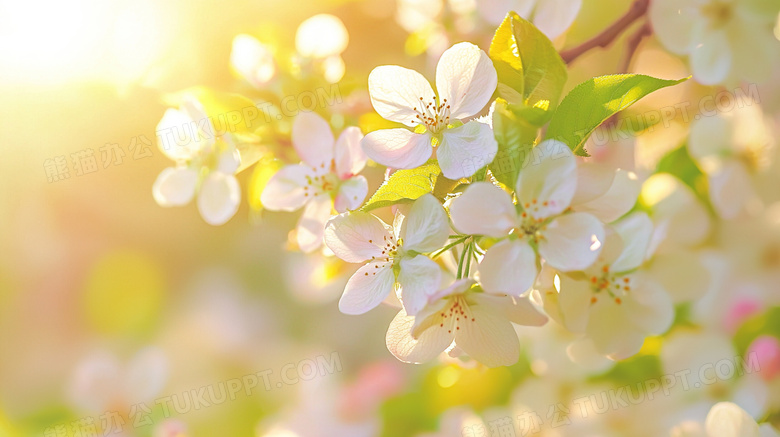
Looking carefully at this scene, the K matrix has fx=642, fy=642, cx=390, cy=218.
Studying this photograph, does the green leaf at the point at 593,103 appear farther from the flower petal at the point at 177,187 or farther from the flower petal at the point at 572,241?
the flower petal at the point at 177,187

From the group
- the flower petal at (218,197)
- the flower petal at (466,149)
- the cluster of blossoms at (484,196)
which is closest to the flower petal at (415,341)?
the cluster of blossoms at (484,196)

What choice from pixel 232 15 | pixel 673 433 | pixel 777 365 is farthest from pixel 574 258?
pixel 232 15

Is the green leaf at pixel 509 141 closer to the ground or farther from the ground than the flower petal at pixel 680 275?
farther from the ground

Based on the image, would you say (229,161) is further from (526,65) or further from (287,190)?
(526,65)

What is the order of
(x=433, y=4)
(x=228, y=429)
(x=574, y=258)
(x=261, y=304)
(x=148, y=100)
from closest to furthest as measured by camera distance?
(x=574, y=258) → (x=148, y=100) → (x=433, y=4) → (x=228, y=429) → (x=261, y=304)

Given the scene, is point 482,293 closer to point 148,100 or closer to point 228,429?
point 148,100

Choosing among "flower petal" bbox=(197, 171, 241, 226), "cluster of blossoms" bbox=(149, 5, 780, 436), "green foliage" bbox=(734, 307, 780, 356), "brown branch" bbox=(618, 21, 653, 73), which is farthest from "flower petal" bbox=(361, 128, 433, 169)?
"green foliage" bbox=(734, 307, 780, 356)
